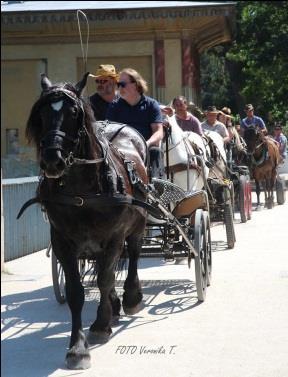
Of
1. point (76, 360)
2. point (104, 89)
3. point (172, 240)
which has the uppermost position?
point (104, 89)

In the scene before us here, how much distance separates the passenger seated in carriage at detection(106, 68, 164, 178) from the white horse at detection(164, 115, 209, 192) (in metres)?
1.20

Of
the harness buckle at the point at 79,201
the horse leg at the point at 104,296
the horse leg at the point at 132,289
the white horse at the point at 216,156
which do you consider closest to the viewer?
the harness buckle at the point at 79,201

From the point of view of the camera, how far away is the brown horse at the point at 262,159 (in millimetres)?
19562

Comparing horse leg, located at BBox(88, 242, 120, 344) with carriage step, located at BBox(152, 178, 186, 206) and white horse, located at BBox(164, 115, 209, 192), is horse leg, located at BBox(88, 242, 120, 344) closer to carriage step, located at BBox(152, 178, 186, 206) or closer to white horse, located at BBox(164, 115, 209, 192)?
carriage step, located at BBox(152, 178, 186, 206)

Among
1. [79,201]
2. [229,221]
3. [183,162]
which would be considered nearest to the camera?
[79,201]

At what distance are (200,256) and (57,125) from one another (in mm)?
2972

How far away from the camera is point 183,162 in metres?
9.52

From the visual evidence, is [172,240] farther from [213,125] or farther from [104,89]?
[213,125]

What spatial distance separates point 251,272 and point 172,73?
1161 cm

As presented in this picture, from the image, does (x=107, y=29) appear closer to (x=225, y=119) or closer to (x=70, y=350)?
(x=225, y=119)

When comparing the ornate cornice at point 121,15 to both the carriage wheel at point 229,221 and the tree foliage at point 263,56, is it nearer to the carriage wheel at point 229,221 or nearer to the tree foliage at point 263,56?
the tree foliage at point 263,56

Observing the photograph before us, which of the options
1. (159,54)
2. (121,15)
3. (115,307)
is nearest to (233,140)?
(159,54)

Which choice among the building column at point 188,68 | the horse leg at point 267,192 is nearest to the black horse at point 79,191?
the horse leg at point 267,192

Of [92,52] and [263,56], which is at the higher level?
[263,56]
